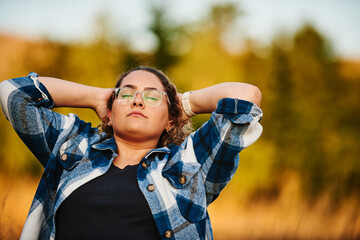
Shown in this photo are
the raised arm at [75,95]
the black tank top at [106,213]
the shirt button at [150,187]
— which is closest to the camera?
the black tank top at [106,213]

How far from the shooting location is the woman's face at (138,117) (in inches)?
75.0

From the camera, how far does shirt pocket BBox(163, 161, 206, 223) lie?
166cm

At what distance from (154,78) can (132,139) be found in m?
0.44

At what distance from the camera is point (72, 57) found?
29.2ft

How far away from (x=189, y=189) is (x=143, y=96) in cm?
63

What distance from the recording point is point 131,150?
2.02 meters

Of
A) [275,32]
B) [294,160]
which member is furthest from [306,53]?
[294,160]

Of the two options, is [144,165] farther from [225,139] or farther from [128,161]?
[225,139]

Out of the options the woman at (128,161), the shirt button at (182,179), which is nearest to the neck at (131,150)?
the woman at (128,161)

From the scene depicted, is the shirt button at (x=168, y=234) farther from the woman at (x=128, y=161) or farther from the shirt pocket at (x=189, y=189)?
the shirt pocket at (x=189, y=189)

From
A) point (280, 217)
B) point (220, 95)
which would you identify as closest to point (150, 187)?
point (220, 95)

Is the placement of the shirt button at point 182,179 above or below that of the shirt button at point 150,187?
above

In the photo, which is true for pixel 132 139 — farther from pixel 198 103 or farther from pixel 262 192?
pixel 262 192

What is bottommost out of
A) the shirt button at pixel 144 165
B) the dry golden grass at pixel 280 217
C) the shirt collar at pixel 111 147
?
the dry golden grass at pixel 280 217
